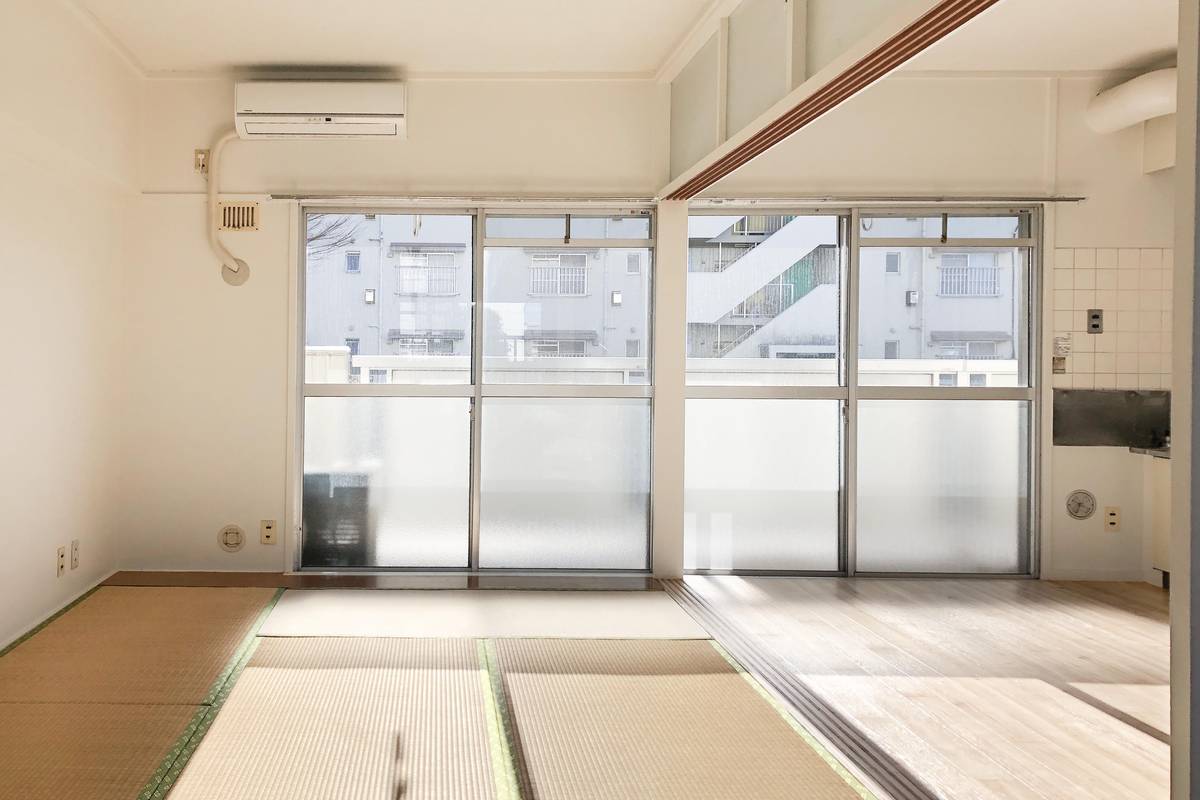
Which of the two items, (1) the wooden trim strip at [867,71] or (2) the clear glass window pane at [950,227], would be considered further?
(2) the clear glass window pane at [950,227]

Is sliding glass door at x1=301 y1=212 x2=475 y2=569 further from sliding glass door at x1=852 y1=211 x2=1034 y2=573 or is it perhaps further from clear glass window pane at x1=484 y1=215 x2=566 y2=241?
sliding glass door at x1=852 y1=211 x2=1034 y2=573

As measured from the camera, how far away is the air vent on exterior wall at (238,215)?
15.5ft

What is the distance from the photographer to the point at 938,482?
4980 millimetres

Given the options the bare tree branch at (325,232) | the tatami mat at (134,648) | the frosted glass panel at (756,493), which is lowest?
the tatami mat at (134,648)

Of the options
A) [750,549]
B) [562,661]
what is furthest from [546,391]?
[562,661]

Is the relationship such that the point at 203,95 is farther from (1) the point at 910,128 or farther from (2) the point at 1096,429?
(2) the point at 1096,429

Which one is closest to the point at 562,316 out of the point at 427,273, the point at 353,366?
the point at 427,273

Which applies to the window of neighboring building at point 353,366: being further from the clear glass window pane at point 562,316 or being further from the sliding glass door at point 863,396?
the sliding glass door at point 863,396

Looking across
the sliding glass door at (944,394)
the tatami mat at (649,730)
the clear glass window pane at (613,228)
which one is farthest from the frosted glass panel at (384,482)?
the sliding glass door at (944,394)

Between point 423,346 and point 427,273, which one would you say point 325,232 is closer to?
point 427,273

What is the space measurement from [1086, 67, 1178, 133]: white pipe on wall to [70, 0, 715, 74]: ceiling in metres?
2.33

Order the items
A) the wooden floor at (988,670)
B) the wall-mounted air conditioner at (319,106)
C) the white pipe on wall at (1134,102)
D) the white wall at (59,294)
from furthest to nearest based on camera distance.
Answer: the wall-mounted air conditioner at (319,106), the white pipe on wall at (1134,102), the white wall at (59,294), the wooden floor at (988,670)

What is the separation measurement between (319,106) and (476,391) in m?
1.71

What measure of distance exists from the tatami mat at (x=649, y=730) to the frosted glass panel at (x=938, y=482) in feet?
6.11
